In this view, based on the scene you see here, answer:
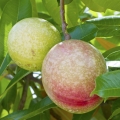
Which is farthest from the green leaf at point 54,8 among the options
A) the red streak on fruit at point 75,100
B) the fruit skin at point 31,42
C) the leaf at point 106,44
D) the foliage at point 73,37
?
the red streak on fruit at point 75,100

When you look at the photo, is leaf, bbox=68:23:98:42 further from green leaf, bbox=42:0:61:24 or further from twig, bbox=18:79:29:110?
twig, bbox=18:79:29:110

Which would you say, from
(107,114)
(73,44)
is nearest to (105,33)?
(107,114)

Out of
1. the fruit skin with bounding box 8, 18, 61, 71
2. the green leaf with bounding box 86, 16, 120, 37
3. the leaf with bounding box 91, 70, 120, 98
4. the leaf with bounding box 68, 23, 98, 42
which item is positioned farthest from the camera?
the green leaf with bounding box 86, 16, 120, 37

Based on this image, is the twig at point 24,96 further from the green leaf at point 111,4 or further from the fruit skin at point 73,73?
the fruit skin at point 73,73

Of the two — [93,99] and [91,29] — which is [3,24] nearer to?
[91,29]

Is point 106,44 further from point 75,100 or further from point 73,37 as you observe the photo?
point 75,100

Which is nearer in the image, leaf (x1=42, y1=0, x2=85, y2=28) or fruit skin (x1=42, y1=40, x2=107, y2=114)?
fruit skin (x1=42, y1=40, x2=107, y2=114)

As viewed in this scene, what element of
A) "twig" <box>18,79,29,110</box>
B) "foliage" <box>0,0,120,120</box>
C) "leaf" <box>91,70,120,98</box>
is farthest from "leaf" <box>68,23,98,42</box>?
"twig" <box>18,79,29,110</box>
